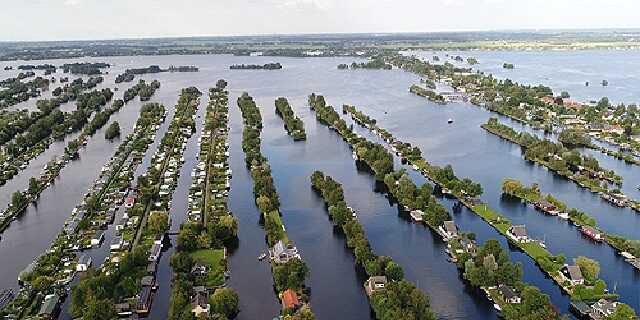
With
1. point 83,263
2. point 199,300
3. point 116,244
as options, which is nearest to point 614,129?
point 199,300

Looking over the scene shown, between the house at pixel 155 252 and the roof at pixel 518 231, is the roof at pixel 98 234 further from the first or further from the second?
the roof at pixel 518 231

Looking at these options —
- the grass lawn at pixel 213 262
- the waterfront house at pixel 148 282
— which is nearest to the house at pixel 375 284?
the grass lawn at pixel 213 262

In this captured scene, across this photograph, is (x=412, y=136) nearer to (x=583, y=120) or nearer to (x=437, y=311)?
(x=583, y=120)

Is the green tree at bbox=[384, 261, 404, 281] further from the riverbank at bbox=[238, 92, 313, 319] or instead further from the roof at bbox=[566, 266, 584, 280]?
the roof at bbox=[566, 266, 584, 280]

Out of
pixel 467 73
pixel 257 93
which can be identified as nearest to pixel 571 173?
pixel 257 93

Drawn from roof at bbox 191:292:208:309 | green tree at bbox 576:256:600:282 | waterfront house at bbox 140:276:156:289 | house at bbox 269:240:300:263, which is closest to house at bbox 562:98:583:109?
green tree at bbox 576:256:600:282

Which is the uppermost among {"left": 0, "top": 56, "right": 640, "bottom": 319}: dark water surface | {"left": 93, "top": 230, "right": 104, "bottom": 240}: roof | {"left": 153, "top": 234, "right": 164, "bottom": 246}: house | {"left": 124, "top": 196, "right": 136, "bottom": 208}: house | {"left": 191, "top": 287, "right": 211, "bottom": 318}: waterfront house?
{"left": 124, "top": 196, "right": 136, "bottom": 208}: house

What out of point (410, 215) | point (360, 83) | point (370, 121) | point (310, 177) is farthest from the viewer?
point (360, 83)
